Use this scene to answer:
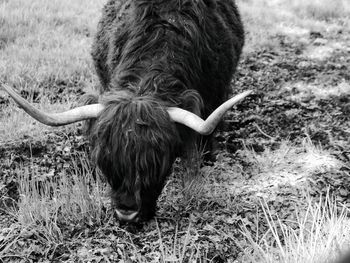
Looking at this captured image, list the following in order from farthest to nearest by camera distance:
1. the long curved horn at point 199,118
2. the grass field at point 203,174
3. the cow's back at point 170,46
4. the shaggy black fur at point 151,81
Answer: the cow's back at point 170,46 → the grass field at point 203,174 → the shaggy black fur at point 151,81 → the long curved horn at point 199,118

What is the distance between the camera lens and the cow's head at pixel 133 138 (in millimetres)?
2539

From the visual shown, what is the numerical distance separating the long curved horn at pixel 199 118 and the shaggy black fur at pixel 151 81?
0.18 ft

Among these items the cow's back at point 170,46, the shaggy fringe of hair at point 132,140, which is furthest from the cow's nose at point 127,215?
the cow's back at point 170,46

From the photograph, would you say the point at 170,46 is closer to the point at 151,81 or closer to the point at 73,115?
the point at 151,81

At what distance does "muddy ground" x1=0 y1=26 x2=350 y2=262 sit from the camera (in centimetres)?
276

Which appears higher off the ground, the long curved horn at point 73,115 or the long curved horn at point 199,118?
the long curved horn at point 199,118

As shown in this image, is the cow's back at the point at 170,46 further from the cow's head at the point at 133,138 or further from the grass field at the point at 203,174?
the grass field at the point at 203,174

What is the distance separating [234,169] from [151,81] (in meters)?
1.21

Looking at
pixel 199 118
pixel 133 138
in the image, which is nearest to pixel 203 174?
pixel 199 118

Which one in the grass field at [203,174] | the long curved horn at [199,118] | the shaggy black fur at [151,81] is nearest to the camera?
the long curved horn at [199,118]

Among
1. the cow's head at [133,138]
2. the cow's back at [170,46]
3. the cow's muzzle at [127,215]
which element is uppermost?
the cow's back at [170,46]

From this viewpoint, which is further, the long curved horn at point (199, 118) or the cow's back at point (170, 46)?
the cow's back at point (170, 46)

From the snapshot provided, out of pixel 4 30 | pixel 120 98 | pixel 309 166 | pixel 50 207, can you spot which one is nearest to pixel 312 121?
pixel 309 166

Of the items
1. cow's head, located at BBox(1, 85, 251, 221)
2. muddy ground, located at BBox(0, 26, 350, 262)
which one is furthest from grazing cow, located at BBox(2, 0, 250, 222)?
muddy ground, located at BBox(0, 26, 350, 262)
